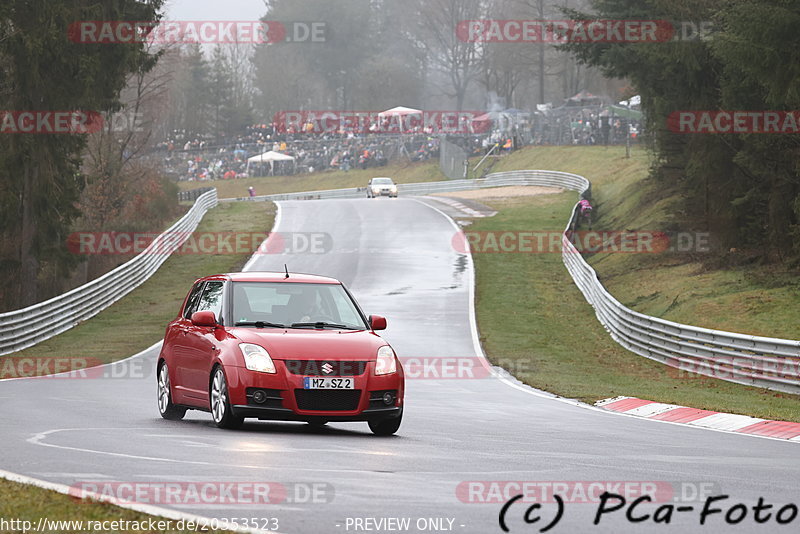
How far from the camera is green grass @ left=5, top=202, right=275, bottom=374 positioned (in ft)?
91.8

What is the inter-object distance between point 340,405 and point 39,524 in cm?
527

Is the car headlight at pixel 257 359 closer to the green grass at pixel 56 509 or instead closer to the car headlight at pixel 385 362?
the car headlight at pixel 385 362

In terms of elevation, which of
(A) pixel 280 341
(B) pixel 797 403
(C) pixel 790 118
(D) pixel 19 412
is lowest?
(B) pixel 797 403

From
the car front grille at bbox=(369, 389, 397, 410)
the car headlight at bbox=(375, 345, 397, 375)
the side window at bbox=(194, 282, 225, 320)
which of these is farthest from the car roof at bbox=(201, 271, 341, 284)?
the car front grille at bbox=(369, 389, 397, 410)

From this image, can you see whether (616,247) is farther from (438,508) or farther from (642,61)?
(438,508)

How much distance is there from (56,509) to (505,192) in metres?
64.4

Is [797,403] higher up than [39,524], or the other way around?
[39,524]

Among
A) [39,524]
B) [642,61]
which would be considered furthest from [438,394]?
[642,61]

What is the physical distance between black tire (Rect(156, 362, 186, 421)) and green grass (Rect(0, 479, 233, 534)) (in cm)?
572

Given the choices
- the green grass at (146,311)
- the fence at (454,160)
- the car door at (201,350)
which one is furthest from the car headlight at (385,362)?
the fence at (454,160)

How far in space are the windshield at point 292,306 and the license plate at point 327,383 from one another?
995 millimetres

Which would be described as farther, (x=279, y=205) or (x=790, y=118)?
(x=279, y=205)

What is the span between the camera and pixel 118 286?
39.0m

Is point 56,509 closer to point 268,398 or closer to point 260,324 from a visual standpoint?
point 268,398
